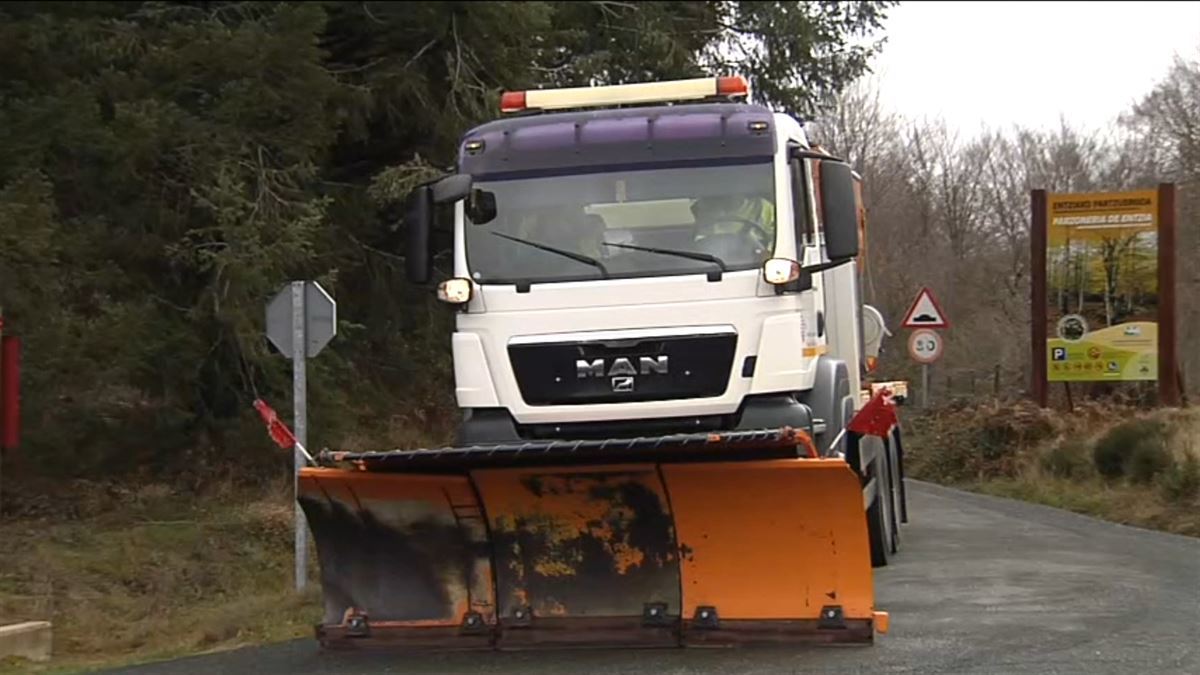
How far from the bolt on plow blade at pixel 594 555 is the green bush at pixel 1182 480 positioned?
942 cm

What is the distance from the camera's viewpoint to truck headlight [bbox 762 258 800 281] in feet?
29.7

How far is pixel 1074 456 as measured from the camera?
20062mm

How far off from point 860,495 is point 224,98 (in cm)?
1031

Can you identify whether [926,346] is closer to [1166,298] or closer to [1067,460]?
[1166,298]

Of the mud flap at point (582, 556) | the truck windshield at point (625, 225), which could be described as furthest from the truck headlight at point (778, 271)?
the mud flap at point (582, 556)

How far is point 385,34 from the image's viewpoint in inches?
763

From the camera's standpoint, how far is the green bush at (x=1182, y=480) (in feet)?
54.0

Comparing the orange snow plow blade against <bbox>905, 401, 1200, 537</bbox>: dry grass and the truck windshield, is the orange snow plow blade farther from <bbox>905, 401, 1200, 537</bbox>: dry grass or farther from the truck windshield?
<bbox>905, 401, 1200, 537</bbox>: dry grass

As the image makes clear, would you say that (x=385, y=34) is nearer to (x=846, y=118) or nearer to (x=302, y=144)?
(x=302, y=144)

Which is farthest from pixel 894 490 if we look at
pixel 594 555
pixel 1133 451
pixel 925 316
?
pixel 925 316

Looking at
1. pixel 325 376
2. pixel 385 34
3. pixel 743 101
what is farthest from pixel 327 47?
pixel 743 101

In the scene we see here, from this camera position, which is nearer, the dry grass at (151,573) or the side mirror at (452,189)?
the side mirror at (452,189)

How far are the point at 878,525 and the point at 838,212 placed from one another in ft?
12.7

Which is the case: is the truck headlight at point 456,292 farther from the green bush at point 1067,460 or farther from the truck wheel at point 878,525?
the green bush at point 1067,460
